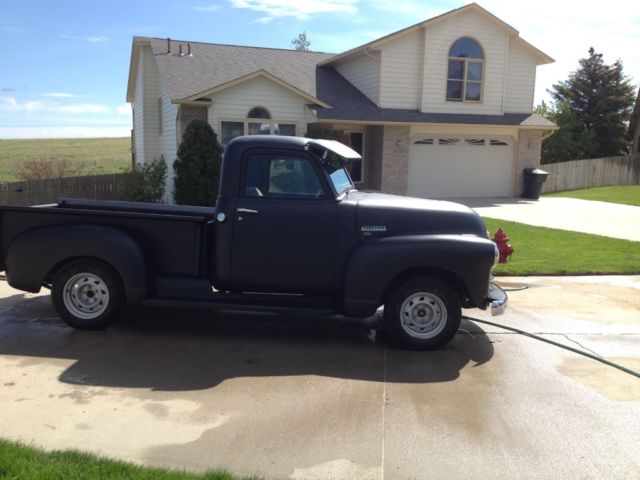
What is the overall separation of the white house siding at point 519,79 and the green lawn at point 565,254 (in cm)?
1039

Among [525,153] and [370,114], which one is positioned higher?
[370,114]

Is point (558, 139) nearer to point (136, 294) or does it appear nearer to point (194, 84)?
point (194, 84)

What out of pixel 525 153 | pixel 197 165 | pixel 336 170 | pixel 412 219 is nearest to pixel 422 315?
pixel 412 219

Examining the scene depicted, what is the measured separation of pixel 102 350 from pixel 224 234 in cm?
158

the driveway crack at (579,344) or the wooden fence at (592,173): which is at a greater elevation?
the wooden fence at (592,173)

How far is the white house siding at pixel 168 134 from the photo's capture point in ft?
63.5

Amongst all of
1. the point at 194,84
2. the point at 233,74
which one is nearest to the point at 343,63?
the point at 233,74

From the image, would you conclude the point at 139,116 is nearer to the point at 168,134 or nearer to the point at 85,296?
the point at 168,134

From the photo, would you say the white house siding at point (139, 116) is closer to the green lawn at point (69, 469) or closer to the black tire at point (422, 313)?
the black tire at point (422, 313)

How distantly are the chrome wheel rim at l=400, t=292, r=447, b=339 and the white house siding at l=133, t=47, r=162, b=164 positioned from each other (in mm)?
18059

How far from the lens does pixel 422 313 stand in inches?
240

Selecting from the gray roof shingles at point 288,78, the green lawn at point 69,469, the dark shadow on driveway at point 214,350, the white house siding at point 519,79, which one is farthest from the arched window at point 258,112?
the green lawn at point 69,469

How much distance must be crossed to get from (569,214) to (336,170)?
46.5 ft

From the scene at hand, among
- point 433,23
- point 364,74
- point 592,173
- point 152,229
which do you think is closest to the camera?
point 152,229
